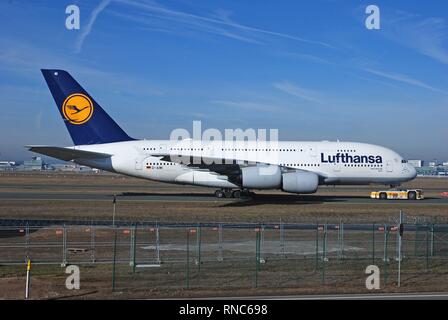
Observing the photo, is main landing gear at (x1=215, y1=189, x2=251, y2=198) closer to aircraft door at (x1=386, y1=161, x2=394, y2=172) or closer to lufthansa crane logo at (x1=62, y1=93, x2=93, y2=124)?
aircraft door at (x1=386, y1=161, x2=394, y2=172)

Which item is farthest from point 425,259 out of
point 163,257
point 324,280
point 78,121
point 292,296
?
point 78,121

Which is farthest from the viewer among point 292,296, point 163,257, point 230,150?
point 230,150

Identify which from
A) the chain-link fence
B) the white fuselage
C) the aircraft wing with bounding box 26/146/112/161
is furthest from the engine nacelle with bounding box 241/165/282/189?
the chain-link fence

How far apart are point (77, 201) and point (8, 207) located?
5.52 meters

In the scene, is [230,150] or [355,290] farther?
[230,150]

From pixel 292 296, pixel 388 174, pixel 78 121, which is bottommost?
pixel 292 296

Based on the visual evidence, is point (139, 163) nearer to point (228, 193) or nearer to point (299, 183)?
point (228, 193)

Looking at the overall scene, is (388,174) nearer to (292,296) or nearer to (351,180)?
(351,180)

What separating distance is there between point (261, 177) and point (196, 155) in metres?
6.30

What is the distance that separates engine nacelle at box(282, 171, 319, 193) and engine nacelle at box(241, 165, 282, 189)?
0.51 metres

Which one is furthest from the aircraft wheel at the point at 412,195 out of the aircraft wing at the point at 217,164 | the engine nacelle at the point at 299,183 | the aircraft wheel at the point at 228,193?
the aircraft wheel at the point at 228,193

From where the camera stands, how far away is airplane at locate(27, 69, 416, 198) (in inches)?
1554

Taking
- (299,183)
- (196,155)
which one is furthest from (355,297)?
(196,155)

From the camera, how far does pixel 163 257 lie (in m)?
16.9
